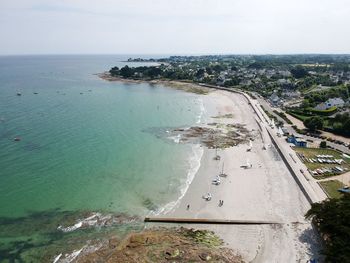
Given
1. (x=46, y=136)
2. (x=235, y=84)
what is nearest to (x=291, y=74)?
(x=235, y=84)

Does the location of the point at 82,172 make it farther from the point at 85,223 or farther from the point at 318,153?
the point at 318,153

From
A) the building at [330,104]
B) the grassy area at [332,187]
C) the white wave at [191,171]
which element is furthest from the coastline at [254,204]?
the building at [330,104]

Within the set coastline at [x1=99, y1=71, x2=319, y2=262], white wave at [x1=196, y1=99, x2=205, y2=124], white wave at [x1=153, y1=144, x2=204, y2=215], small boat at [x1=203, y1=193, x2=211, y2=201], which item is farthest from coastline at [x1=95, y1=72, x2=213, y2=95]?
small boat at [x1=203, y1=193, x2=211, y2=201]

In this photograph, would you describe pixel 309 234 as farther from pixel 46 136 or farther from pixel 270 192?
pixel 46 136

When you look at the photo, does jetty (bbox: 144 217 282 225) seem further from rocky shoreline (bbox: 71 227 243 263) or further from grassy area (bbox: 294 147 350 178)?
grassy area (bbox: 294 147 350 178)

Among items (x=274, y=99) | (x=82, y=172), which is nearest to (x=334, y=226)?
(x=82, y=172)

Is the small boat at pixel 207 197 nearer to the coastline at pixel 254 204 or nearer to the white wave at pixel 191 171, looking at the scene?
the coastline at pixel 254 204

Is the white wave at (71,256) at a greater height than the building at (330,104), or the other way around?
the white wave at (71,256)
